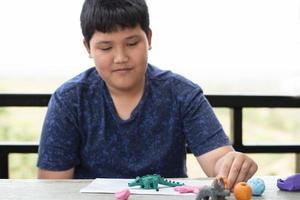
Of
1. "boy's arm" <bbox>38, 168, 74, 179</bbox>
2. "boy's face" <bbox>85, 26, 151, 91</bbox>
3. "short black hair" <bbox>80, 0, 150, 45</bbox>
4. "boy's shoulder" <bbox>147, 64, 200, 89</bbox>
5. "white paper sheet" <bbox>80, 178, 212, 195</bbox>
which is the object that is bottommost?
"boy's arm" <bbox>38, 168, 74, 179</bbox>

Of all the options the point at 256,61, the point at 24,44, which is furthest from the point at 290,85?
the point at 24,44

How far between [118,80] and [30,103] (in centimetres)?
62

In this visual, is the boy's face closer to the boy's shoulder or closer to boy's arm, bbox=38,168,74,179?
the boy's shoulder

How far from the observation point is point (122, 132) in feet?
4.46

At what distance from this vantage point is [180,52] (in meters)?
1.85

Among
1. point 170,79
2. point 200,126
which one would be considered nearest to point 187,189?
point 200,126

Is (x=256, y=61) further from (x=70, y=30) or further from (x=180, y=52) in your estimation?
(x=70, y=30)

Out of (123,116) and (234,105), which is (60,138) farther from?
(234,105)

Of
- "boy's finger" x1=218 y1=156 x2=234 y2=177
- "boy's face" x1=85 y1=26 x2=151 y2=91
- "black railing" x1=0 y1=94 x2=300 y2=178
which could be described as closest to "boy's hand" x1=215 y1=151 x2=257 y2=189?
"boy's finger" x1=218 y1=156 x2=234 y2=177

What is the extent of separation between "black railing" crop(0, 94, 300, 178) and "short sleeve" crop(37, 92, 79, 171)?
18.8 inches

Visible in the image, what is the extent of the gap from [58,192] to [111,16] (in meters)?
0.50

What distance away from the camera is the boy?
1.28 meters

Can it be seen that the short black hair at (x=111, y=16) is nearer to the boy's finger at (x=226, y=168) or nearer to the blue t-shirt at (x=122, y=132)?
the blue t-shirt at (x=122, y=132)

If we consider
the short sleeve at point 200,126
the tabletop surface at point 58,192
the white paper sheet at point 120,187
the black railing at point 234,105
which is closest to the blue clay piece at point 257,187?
the tabletop surface at point 58,192
